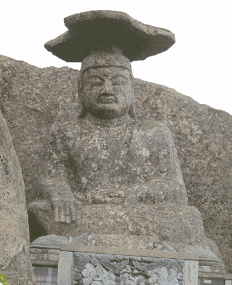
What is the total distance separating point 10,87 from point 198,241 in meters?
A: 3.39

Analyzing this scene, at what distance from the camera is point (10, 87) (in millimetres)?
7926

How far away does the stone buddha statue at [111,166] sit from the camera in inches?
225

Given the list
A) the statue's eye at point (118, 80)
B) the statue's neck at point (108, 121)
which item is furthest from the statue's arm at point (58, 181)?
the statue's eye at point (118, 80)

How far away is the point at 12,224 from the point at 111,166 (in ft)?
11.6

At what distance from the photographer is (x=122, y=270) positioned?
4.32 m

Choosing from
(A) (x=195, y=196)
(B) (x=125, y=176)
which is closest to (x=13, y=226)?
(B) (x=125, y=176)

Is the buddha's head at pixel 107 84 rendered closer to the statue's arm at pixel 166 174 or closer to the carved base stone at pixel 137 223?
the statue's arm at pixel 166 174

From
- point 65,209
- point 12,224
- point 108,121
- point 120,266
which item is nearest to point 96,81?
point 108,121

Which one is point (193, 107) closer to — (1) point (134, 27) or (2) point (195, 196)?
(2) point (195, 196)

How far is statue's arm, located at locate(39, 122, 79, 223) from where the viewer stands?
19.1 feet

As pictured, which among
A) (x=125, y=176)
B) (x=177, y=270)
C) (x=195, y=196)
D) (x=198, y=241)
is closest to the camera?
(x=177, y=270)

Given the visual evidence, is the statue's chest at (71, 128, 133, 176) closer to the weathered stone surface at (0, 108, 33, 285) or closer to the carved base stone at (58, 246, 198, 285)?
the carved base stone at (58, 246, 198, 285)

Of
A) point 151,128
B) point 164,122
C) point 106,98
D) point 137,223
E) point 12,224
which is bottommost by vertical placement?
point 12,224

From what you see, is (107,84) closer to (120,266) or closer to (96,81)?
(96,81)
